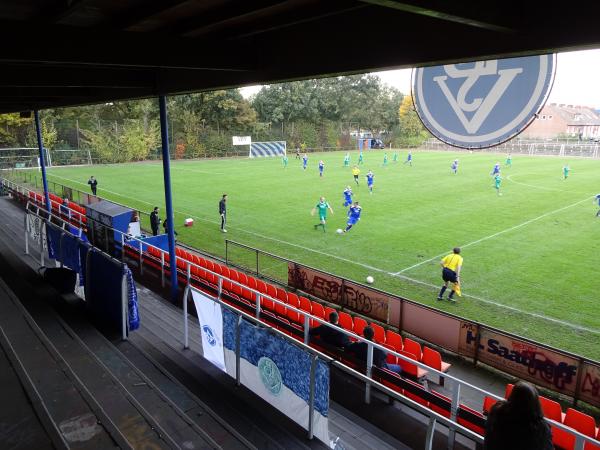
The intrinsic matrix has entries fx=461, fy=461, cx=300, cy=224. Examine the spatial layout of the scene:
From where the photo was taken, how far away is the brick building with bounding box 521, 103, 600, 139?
85.4 metres

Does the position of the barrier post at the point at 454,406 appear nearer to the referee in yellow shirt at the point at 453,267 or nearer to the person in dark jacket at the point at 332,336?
the person in dark jacket at the point at 332,336

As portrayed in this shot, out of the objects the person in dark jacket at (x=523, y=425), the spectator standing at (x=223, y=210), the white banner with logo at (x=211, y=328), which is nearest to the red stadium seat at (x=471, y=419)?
the person in dark jacket at (x=523, y=425)

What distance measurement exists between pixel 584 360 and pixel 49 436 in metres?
7.67

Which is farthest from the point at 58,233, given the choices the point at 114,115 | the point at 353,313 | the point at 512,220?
the point at 114,115

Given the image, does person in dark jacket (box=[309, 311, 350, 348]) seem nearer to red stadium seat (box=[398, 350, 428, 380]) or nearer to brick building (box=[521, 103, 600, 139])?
red stadium seat (box=[398, 350, 428, 380])

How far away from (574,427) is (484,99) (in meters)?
4.73

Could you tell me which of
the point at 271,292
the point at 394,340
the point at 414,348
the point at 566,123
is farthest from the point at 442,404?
the point at 566,123

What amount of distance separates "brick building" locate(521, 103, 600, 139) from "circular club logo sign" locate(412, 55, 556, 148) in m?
85.7

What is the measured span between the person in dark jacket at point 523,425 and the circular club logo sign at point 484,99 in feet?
5.02

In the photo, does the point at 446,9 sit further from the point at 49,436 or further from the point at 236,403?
the point at 49,436

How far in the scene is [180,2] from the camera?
13.4 ft

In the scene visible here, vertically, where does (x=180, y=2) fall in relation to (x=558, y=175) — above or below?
above

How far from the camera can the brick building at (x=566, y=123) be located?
85438 millimetres

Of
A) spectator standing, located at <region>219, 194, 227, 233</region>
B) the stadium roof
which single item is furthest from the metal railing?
spectator standing, located at <region>219, 194, 227, 233</region>
